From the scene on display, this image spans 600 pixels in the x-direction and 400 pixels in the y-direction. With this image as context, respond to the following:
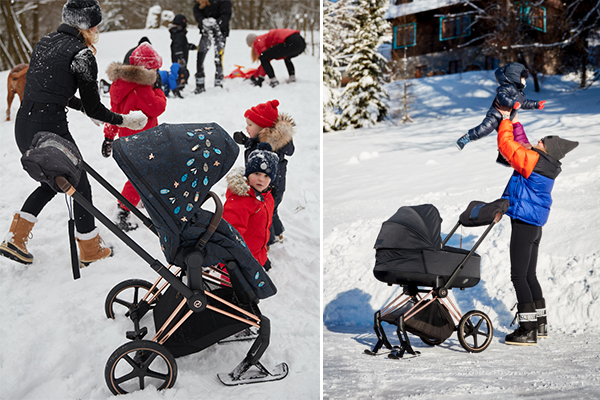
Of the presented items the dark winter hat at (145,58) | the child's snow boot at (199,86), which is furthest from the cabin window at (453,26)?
the dark winter hat at (145,58)

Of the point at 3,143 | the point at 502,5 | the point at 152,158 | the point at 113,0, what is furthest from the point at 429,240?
the point at 502,5

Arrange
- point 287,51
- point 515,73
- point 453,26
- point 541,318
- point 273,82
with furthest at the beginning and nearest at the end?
point 453,26, point 287,51, point 273,82, point 541,318, point 515,73

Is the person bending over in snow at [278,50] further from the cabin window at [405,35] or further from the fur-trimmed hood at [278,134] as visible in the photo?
the cabin window at [405,35]

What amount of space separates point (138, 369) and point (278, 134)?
194 centimetres

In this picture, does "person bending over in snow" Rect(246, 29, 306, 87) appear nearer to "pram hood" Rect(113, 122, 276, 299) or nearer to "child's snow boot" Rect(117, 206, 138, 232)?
"child's snow boot" Rect(117, 206, 138, 232)

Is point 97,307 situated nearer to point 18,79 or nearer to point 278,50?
point 18,79

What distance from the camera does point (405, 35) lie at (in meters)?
13.7

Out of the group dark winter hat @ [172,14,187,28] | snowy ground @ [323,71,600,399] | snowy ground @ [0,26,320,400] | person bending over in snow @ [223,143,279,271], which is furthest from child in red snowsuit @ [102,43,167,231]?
dark winter hat @ [172,14,187,28]

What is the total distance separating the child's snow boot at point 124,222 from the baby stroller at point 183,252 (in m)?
1.15

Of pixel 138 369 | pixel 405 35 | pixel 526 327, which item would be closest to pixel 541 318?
pixel 526 327

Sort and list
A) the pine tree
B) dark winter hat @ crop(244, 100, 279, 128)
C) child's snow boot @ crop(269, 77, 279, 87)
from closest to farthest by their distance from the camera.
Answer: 1. dark winter hat @ crop(244, 100, 279, 128)
2. child's snow boot @ crop(269, 77, 279, 87)
3. the pine tree

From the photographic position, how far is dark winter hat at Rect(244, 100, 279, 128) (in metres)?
3.46

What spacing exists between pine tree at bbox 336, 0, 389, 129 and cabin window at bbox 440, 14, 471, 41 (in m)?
3.42

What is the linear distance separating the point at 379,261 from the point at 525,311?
1.04m
